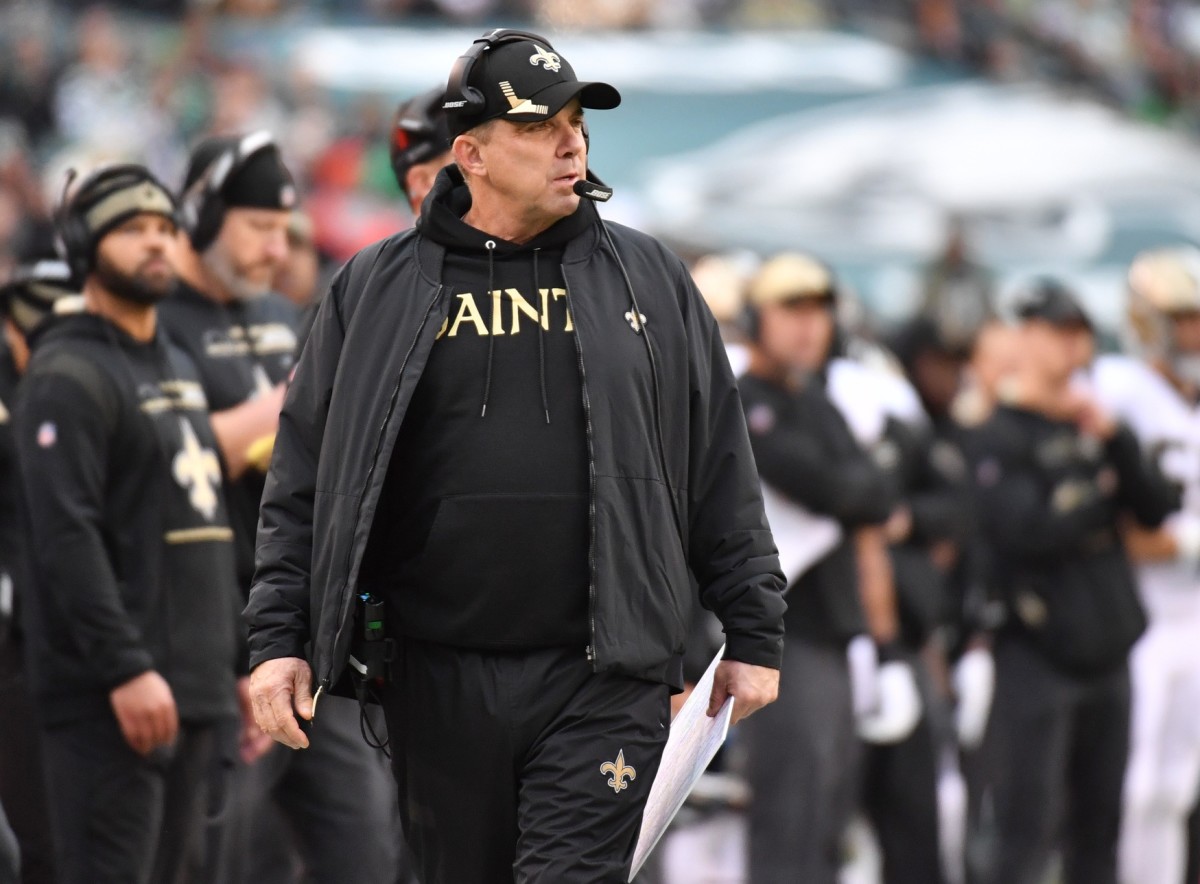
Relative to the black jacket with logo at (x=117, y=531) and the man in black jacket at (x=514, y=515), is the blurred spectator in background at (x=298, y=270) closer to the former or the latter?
the black jacket with logo at (x=117, y=531)

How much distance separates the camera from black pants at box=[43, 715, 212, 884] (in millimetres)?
6105

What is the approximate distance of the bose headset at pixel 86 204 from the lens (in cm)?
648

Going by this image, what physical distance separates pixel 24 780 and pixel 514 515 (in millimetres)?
2789

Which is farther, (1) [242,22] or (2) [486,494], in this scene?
(1) [242,22]

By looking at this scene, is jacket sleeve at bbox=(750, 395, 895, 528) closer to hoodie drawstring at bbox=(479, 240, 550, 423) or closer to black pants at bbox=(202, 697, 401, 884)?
black pants at bbox=(202, 697, 401, 884)

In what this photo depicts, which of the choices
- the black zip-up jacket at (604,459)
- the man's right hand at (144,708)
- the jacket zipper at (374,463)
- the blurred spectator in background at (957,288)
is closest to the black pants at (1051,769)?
the man's right hand at (144,708)

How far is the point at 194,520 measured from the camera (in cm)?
632


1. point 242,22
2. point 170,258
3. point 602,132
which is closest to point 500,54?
point 170,258

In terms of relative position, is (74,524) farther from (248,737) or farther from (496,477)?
(496,477)

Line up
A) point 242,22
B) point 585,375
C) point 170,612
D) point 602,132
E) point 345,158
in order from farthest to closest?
point 602,132 → point 242,22 → point 345,158 → point 170,612 → point 585,375

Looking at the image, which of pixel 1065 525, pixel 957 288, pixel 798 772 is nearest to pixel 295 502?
pixel 798 772

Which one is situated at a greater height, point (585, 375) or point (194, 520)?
point (585, 375)

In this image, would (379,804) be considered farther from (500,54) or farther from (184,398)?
(500,54)

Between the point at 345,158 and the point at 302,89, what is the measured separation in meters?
0.87
